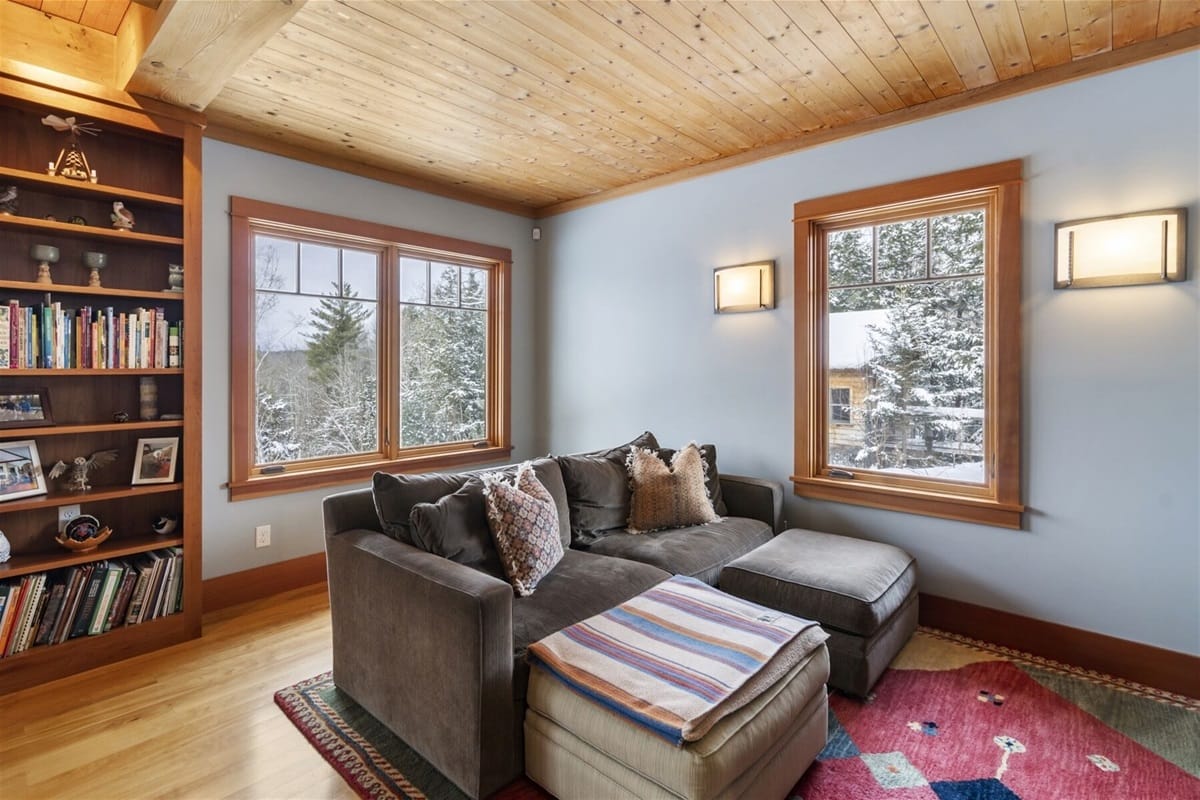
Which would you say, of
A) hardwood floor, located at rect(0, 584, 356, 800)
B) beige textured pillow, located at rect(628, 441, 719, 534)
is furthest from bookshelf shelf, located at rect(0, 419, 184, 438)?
beige textured pillow, located at rect(628, 441, 719, 534)

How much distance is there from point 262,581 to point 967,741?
11.2ft

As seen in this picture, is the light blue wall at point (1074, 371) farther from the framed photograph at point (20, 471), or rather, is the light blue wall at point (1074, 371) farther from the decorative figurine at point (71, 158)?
the framed photograph at point (20, 471)

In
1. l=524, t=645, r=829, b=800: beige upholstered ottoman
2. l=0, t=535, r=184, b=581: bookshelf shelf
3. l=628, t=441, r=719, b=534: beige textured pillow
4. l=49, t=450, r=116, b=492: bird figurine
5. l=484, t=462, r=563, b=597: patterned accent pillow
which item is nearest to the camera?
l=524, t=645, r=829, b=800: beige upholstered ottoman

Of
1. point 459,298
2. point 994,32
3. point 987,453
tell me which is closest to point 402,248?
point 459,298

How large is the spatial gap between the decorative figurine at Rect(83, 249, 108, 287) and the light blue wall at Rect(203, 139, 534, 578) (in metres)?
0.45

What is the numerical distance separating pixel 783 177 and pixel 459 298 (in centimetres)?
237

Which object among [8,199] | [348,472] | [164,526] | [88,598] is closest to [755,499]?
[348,472]

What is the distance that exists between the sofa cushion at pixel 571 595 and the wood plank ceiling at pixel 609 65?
2.11m

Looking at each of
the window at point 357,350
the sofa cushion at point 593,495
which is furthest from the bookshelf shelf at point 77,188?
the sofa cushion at point 593,495

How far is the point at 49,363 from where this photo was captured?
2.47 metres

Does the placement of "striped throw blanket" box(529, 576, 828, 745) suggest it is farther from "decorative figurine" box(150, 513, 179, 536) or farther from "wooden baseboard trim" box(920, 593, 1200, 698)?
"decorative figurine" box(150, 513, 179, 536)

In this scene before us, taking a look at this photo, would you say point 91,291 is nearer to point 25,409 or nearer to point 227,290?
point 25,409

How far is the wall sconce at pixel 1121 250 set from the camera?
229 centimetres

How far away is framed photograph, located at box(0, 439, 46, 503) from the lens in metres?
2.43
